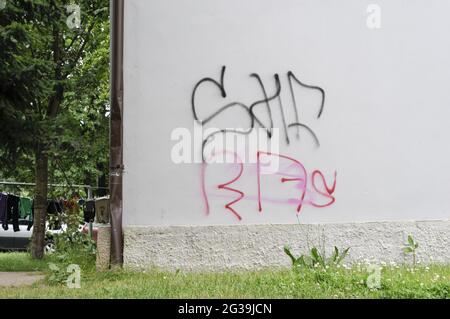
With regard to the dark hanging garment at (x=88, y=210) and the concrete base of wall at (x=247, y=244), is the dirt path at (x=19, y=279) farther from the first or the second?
the dark hanging garment at (x=88, y=210)

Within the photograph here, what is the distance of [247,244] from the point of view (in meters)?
6.29

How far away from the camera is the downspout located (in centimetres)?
636

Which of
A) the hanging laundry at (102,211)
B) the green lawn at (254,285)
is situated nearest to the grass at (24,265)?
the hanging laundry at (102,211)

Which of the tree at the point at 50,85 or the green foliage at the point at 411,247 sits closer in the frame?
the green foliage at the point at 411,247

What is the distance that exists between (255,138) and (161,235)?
1506mm

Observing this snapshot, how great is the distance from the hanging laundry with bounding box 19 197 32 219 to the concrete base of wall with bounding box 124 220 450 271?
10.4 metres

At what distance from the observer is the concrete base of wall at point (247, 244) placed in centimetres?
629

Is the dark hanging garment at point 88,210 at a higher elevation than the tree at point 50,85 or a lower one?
lower

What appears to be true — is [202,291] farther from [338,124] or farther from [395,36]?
[395,36]

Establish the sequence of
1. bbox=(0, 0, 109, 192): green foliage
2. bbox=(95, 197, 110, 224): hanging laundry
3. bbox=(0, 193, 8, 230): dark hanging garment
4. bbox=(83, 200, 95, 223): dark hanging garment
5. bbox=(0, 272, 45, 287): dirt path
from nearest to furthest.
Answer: bbox=(0, 272, 45, 287): dirt path → bbox=(95, 197, 110, 224): hanging laundry → bbox=(0, 0, 109, 192): green foliage → bbox=(83, 200, 95, 223): dark hanging garment → bbox=(0, 193, 8, 230): dark hanging garment

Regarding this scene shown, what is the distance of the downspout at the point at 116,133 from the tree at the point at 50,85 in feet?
4.21

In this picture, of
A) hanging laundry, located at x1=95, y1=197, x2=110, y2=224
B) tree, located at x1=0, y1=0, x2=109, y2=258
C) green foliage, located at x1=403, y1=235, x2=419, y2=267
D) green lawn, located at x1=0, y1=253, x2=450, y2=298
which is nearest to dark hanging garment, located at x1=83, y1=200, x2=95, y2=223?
tree, located at x1=0, y1=0, x2=109, y2=258

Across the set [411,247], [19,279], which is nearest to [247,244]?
[411,247]

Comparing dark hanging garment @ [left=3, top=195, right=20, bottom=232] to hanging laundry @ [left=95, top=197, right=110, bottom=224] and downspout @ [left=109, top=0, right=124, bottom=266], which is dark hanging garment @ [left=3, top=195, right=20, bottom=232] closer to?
hanging laundry @ [left=95, top=197, right=110, bottom=224]
